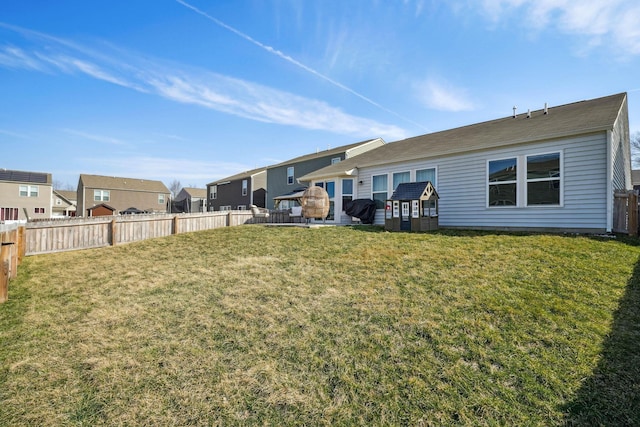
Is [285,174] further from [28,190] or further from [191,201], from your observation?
[28,190]

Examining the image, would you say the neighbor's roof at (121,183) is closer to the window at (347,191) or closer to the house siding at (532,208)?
the window at (347,191)

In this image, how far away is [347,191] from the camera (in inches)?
631

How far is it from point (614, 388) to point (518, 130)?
1004cm

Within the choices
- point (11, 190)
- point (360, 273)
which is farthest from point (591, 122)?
point (11, 190)

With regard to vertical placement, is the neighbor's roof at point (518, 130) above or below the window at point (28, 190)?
above

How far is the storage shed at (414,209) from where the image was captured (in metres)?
10.8

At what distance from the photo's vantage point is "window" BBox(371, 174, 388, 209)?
1413cm

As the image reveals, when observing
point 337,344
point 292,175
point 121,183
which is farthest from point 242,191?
point 337,344

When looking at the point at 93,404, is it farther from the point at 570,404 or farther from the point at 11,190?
the point at 11,190

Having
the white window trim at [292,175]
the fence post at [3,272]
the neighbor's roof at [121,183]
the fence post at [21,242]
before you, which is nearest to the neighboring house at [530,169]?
the fence post at [3,272]

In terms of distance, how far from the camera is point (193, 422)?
8.77 feet

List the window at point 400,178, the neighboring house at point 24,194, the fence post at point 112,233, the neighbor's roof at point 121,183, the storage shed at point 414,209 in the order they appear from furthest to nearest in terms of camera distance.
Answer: the neighbor's roof at point 121,183, the neighboring house at point 24,194, the window at point 400,178, the storage shed at point 414,209, the fence post at point 112,233

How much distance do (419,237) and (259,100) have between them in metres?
9.80

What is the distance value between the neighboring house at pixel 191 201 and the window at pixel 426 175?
125ft
